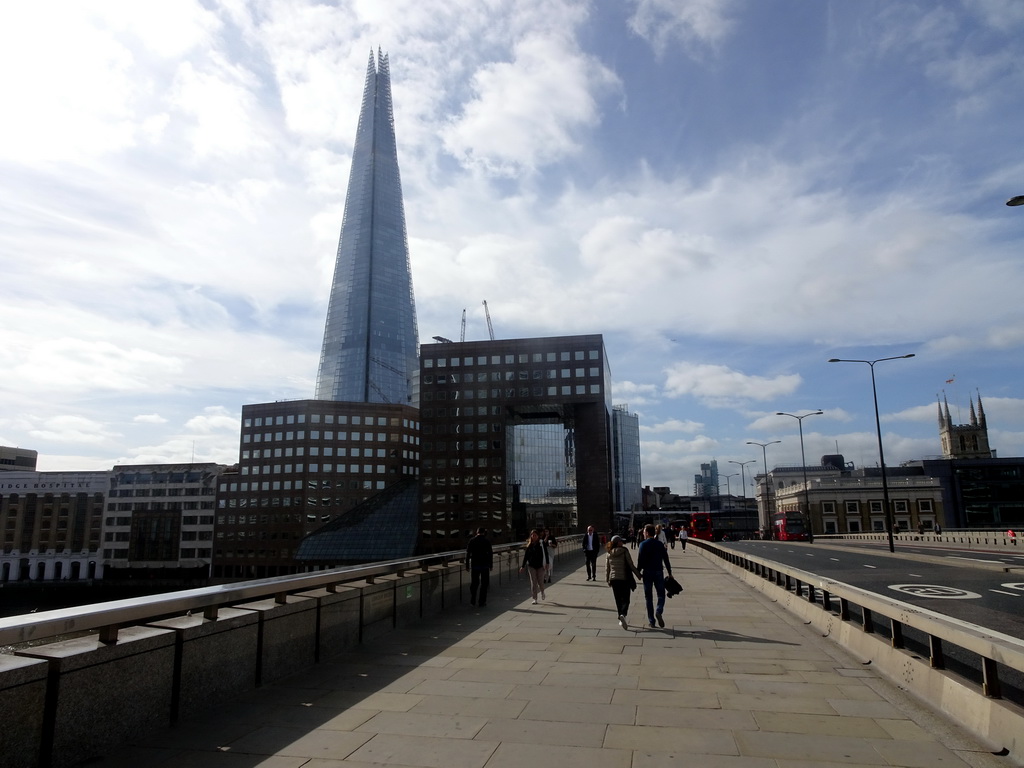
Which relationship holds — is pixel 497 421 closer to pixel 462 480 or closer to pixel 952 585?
pixel 462 480

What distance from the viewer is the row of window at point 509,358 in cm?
12469

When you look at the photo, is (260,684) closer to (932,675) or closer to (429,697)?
(429,697)

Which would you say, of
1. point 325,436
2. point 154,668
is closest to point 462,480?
point 325,436

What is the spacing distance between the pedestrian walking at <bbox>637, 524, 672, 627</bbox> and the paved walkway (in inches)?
54.4

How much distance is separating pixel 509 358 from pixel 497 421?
468 inches

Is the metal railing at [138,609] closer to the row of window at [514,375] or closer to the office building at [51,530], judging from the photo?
the row of window at [514,375]

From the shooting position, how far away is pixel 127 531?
13588cm

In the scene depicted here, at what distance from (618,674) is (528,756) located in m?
3.55

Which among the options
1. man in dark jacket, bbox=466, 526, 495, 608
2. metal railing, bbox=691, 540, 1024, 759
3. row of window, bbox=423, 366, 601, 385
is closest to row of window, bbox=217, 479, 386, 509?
row of window, bbox=423, 366, 601, 385

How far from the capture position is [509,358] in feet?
423

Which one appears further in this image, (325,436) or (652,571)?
(325,436)

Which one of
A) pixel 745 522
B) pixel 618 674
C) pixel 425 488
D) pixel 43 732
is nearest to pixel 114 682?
pixel 43 732

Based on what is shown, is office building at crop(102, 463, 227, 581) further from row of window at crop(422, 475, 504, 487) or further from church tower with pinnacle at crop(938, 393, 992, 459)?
church tower with pinnacle at crop(938, 393, 992, 459)

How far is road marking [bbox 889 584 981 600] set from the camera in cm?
1662
